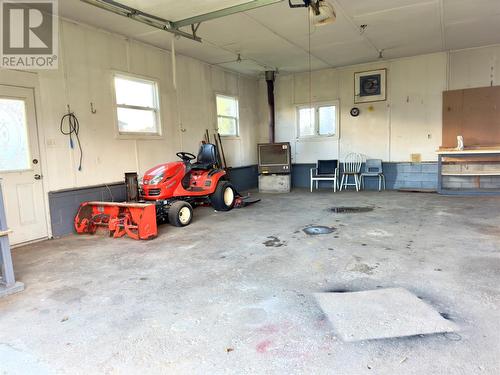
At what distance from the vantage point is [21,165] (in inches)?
173

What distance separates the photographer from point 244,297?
2.63 meters

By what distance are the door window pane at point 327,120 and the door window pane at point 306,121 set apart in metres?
0.24

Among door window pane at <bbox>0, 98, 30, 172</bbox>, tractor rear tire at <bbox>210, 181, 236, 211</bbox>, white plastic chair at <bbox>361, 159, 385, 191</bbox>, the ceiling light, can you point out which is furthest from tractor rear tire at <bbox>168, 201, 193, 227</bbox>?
white plastic chair at <bbox>361, 159, 385, 191</bbox>

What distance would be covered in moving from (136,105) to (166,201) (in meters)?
1.97

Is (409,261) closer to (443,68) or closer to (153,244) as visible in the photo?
(153,244)

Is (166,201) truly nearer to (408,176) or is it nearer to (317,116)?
(317,116)

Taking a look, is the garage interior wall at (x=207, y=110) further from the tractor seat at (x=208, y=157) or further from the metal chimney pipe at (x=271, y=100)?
the tractor seat at (x=208, y=157)

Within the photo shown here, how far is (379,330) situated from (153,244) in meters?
2.89

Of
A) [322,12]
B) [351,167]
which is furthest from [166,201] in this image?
[351,167]

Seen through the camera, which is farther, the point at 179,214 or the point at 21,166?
the point at 179,214

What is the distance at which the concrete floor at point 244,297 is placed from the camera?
1859 mm

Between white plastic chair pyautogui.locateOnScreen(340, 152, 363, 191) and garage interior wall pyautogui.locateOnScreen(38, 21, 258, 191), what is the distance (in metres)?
3.61

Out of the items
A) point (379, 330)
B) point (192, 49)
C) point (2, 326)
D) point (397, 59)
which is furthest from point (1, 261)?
point (397, 59)

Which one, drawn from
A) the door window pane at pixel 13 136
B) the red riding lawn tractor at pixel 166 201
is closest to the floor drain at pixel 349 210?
the red riding lawn tractor at pixel 166 201
